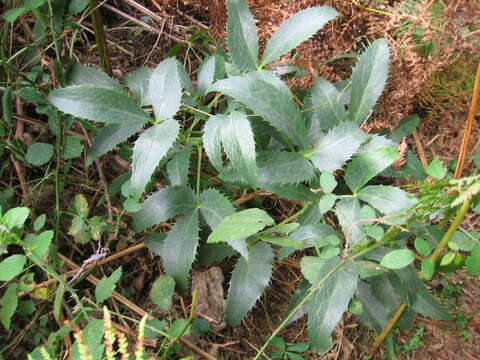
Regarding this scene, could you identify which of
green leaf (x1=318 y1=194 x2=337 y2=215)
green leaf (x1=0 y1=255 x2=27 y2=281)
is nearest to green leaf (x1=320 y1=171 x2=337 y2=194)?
green leaf (x1=318 y1=194 x2=337 y2=215)

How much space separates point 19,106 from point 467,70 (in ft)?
4.60

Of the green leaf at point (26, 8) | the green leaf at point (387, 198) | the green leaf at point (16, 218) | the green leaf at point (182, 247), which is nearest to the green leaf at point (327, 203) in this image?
the green leaf at point (387, 198)

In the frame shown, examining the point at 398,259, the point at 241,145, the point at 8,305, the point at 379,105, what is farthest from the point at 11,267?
the point at 379,105

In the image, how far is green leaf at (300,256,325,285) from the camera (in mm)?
927

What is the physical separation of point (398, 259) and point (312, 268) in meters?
0.20

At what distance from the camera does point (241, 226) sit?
88 cm

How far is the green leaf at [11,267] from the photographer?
0.98 m

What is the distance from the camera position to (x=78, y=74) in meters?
1.19

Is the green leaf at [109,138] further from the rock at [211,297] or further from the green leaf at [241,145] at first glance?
the rock at [211,297]

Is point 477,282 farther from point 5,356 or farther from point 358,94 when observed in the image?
point 5,356

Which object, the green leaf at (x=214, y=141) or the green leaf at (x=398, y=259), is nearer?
the green leaf at (x=398, y=259)

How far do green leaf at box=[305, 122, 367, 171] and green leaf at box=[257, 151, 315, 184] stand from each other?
1.2 inches

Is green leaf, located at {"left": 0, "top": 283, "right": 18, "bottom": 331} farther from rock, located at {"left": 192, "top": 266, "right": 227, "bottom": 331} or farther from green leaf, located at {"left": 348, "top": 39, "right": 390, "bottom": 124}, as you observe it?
green leaf, located at {"left": 348, "top": 39, "right": 390, "bottom": 124}

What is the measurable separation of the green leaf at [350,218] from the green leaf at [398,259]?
120 mm
